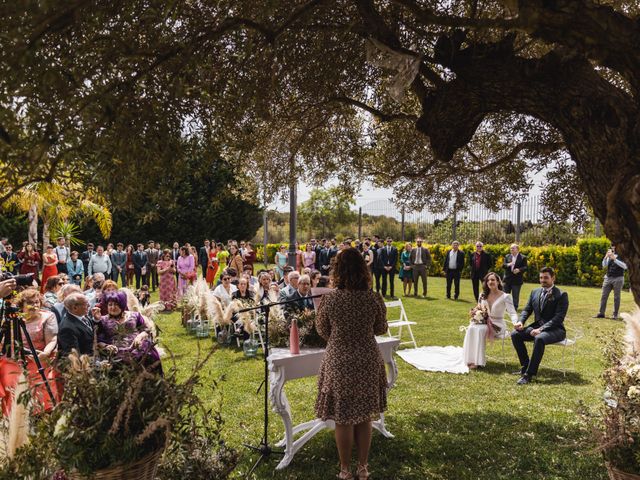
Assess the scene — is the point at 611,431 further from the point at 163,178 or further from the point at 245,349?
the point at 245,349

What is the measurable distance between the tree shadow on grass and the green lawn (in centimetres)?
1

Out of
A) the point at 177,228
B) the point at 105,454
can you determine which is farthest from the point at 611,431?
the point at 177,228

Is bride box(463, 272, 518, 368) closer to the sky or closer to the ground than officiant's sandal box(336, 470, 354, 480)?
closer to the sky

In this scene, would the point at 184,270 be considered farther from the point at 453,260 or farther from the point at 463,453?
the point at 463,453

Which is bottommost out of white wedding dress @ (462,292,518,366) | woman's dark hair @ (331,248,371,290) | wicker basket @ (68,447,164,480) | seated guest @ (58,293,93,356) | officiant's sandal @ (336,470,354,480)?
officiant's sandal @ (336,470,354,480)

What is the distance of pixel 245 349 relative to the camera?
9805mm

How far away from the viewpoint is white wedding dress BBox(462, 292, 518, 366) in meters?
9.00

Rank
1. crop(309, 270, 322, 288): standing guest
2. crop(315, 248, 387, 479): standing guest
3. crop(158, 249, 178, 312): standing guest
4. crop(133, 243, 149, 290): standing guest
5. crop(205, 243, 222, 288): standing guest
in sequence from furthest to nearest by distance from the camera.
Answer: crop(133, 243, 149, 290): standing guest
crop(205, 243, 222, 288): standing guest
crop(158, 249, 178, 312): standing guest
crop(309, 270, 322, 288): standing guest
crop(315, 248, 387, 479): standing guest

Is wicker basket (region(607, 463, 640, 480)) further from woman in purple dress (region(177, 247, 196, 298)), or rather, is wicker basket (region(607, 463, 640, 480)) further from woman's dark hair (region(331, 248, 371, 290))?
woman in purple dress (region(177, 247, 196, 298))

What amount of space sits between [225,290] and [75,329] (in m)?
6.80

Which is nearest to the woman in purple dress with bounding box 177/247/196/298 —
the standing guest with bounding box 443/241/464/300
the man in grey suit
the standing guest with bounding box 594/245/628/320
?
the man in grey suit

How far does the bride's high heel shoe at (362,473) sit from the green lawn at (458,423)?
0.31 meters

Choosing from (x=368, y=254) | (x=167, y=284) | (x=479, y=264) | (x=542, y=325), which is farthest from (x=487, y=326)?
(x=167, y=284)

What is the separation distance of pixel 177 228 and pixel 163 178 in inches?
1404
